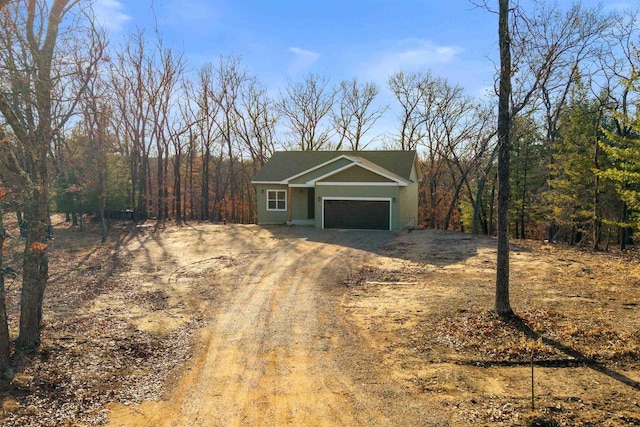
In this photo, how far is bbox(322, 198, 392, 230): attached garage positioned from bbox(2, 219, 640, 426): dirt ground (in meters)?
7.73

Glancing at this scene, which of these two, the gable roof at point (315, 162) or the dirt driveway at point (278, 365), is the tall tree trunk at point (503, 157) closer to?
the dirt driveway at point (278, 365)

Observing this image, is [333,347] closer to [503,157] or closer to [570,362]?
[570,362]

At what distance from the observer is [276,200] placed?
24.9m

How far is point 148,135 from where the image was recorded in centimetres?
3078

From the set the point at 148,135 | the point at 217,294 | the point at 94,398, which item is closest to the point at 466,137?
the point at 148,135

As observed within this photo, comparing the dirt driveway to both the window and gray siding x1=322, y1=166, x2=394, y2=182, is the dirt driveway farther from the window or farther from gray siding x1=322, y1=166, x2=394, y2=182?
the window

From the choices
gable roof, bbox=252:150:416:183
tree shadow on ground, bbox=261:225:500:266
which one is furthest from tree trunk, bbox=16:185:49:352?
gable roof, bbox=252:150:416:183

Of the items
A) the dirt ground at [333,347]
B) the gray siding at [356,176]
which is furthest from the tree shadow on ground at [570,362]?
the gray siding at [356,176]

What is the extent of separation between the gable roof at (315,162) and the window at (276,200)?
809 mm

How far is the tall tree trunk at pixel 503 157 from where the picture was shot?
782 cm

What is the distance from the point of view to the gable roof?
2423 cm

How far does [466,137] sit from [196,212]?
26.5m

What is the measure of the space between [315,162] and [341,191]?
5333 mm

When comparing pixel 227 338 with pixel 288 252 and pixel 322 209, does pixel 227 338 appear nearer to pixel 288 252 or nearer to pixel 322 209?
pixel 288 252
